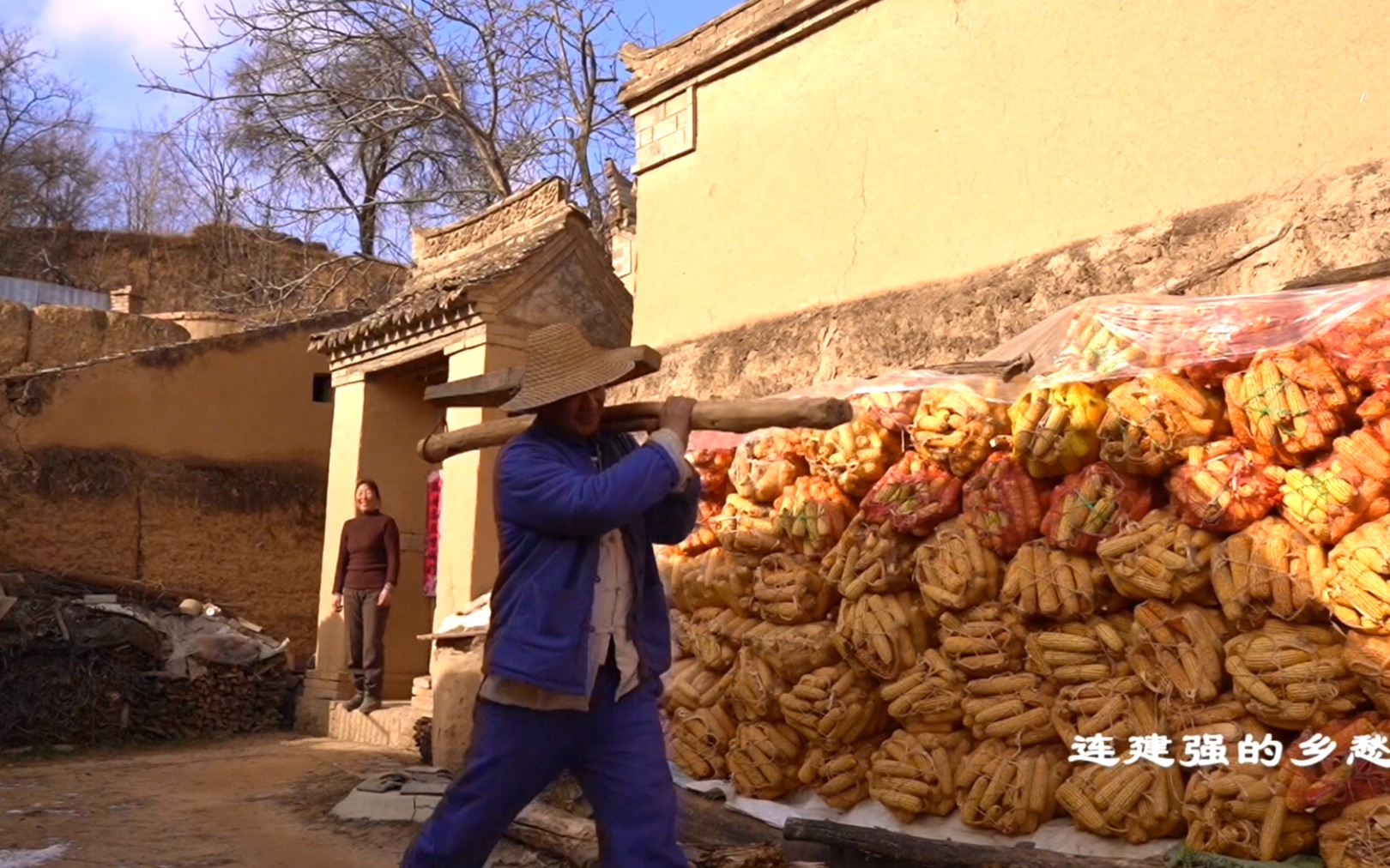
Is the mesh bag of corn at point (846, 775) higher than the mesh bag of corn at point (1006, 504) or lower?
lower

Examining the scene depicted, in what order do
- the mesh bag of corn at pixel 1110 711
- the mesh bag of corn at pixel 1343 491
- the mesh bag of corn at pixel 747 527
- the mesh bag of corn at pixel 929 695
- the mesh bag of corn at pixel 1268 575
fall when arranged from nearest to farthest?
the mesh bag of corn at pixel 1343 491 < the mesh bag of corn at pixel 1268 575 < the mesh bag of corn at pixel 1110 711 < the mesh bag of corn at pixel 929 695 < the mesh bag of corn at pixel 747 527

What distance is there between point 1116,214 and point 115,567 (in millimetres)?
10853

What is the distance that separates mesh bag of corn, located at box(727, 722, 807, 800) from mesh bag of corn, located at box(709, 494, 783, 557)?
824mm

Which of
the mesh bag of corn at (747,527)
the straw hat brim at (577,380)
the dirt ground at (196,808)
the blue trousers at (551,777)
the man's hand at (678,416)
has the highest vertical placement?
the straw hat brim at (577,380)

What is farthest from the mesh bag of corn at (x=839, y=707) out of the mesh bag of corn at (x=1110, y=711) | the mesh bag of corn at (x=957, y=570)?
the mesh bag of corn at (x=1110, y=711)

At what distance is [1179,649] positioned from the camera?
14.8 ft

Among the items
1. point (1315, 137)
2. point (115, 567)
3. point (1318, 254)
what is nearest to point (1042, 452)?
point (1318, 254)

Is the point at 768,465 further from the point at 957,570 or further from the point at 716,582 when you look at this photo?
the point at 957,570

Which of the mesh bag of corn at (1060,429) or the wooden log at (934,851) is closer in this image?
the wooden log at (934,851)

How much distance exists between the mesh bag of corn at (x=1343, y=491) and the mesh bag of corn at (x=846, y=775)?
6.96ft

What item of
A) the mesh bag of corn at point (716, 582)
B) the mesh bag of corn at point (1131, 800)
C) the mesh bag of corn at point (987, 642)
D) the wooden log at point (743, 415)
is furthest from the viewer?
the mesh bag of corn at point (716, 582)

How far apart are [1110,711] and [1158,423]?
40.7 inches

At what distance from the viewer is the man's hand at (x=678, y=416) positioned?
3711mm

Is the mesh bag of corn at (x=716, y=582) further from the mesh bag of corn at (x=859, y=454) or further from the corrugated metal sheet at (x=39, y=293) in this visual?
the corrugated metal sheet at (x=39, y=293)
